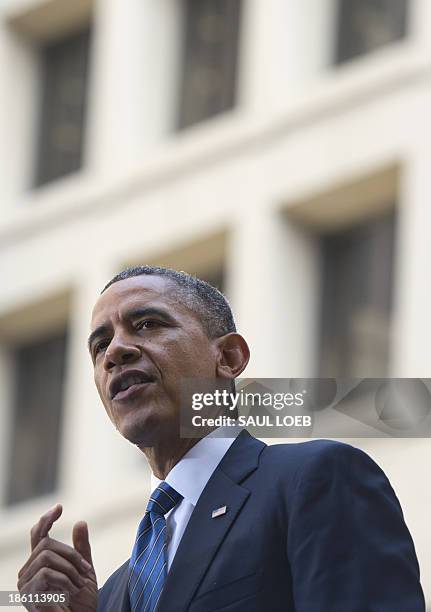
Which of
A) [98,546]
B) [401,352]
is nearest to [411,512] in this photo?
[401,352]

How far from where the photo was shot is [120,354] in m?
5.70

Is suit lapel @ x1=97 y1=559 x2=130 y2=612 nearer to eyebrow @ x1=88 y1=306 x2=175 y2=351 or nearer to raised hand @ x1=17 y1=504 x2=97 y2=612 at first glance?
raised hand @ x1=17 y1=504 x2=97 y2=612

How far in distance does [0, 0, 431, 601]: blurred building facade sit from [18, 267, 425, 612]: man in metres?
9.94

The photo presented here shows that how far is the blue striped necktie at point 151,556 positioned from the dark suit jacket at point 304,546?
0.12 m

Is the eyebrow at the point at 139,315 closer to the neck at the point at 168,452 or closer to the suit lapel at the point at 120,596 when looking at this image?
the neck at the point at 168,452

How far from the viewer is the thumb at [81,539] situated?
5555 mm

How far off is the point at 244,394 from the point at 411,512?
8.91m

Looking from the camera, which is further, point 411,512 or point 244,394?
point 411,512

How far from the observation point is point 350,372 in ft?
59.1

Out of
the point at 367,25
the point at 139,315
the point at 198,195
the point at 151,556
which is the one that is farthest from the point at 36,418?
the point at 151,556

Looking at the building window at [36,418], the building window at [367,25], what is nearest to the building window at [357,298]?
the building window at [367,25]

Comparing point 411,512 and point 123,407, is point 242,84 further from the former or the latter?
point 123,407

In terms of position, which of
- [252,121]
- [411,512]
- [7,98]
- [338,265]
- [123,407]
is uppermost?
[7,98]

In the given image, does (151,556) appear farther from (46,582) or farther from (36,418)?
(36,418)
